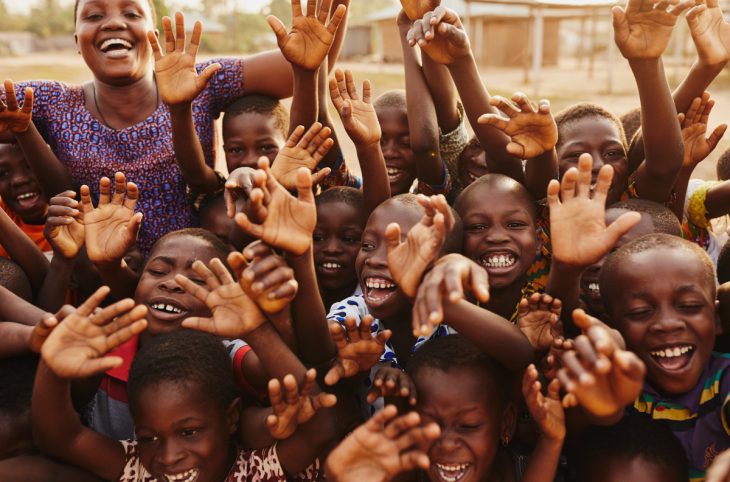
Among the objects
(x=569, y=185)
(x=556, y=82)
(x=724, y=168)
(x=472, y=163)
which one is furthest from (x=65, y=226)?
(x=556, y=82)

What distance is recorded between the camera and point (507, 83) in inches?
779

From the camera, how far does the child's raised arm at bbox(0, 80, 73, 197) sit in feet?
10.3

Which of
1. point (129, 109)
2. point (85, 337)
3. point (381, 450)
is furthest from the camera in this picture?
point (129, 109)

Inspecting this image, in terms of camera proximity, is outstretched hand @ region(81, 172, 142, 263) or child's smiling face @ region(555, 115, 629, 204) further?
child's smiling face @ region(555, 115, 629, 204)

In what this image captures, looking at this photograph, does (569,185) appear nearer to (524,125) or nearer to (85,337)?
(524,125)

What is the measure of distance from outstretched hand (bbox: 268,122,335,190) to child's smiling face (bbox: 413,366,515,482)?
100 cm

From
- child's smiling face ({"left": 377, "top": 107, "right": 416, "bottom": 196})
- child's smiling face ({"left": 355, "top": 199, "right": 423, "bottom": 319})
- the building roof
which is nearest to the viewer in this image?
child's smiling face ({"left": 355, "top": 199, "right": 423, "bottom": 319})

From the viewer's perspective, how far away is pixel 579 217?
92.6 inches

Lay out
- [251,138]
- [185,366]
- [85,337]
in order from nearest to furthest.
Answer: [85,337]
[185,366]
[251,138]

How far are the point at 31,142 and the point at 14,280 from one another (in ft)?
2.17

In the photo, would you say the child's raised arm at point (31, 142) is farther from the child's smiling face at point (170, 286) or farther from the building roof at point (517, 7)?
the building roof at point (517, 7)

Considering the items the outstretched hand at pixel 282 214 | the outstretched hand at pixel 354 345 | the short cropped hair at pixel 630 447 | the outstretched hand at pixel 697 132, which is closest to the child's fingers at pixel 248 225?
the outstretched hand at pixel 282 214

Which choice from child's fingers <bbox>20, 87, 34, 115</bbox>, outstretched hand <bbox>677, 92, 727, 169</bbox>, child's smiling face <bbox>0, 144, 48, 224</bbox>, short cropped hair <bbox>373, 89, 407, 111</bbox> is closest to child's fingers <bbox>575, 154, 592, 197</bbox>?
outstretched hand <bbox>677, 92, 727, 169</bbox>

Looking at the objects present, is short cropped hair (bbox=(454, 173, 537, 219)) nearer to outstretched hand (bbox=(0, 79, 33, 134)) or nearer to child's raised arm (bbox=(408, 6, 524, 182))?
child's raised arm (bbox=(408, 6, 524, 182))
